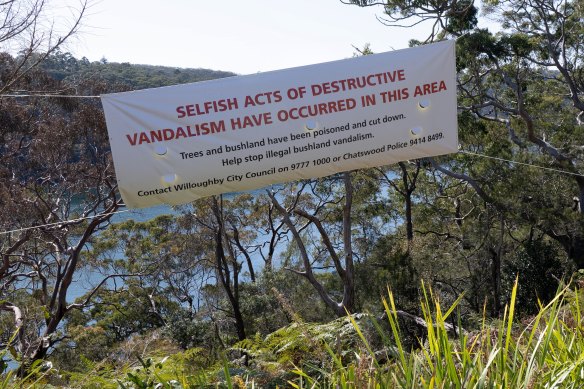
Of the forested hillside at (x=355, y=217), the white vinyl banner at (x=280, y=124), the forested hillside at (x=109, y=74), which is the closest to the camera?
the white vinyl banner at (x=280, y=124)

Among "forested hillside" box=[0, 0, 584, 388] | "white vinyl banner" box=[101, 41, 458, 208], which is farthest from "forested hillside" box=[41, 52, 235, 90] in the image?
"white vinyl banner" box=[101, 41, 458, 208]

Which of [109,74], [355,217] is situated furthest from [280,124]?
[109,74]

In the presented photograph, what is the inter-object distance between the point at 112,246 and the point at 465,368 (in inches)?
797

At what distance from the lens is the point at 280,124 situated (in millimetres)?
4832

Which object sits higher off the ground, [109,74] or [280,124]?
[109,74]

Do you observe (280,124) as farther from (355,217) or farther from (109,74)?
(109,74)

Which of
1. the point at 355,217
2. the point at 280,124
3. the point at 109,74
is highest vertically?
the point at 109,74

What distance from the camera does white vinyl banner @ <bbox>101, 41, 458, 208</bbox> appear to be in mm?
4672

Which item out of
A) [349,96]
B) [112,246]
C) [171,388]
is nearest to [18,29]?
[349,96]

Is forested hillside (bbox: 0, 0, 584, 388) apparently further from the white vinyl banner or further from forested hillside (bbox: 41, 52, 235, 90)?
the white vinyl banner

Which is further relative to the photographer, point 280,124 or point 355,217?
point 355,217

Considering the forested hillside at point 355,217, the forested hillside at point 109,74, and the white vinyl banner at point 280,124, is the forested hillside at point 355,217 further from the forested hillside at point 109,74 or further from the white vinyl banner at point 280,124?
the white vinyl banner at point 280,124

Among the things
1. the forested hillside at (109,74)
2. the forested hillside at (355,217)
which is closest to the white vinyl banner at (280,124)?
the forested hillside at (355,217)

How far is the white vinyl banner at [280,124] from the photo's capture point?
184 inches
